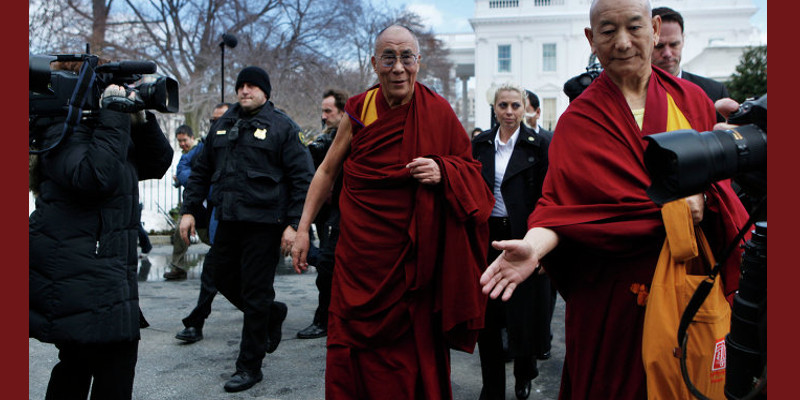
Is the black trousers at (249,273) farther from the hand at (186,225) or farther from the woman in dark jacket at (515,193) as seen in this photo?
the woman in dark jacket at (515,193)

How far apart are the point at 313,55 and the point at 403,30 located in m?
24.5

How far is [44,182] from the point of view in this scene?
8.34ft

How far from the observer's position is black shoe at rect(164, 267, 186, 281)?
770 cm

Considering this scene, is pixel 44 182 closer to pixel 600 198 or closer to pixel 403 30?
pixel 403 30

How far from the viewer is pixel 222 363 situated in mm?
4453

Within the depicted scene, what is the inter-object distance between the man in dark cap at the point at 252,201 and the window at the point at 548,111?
34.4m

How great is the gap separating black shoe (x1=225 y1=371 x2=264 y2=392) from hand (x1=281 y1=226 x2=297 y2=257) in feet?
2.59

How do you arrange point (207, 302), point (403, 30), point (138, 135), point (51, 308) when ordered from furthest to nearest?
1. point (207, 302)
2. point (403, 30)
3. point (138, 135)
4. point (51, 308)

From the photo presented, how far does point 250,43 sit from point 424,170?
2335 centimetres

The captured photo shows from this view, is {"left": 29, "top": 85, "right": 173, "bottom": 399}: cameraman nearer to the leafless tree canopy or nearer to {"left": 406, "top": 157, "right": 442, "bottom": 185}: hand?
{"left": 406, "top": 157, "right": 442, "bottom": 185}: hand

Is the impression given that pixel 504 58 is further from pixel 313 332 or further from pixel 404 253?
pixel 404 253

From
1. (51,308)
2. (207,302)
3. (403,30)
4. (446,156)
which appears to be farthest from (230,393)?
(403,30)

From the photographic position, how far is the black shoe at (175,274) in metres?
7.70

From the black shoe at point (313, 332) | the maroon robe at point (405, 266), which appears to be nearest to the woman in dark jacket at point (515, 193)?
the maroon robe at point (405, 266)
